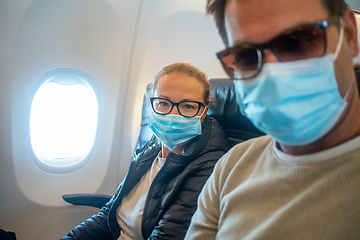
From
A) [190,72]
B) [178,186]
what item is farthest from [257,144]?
[190,72]

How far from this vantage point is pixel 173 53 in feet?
8.99

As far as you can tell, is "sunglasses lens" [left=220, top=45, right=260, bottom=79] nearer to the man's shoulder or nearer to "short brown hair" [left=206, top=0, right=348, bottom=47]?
"short brown hair" [left=206, top=0, right=348, bottom=47]

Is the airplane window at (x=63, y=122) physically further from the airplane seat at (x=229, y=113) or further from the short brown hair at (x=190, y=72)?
the airplane seat at (x=229, y=113)

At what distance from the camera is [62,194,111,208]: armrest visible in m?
2.13

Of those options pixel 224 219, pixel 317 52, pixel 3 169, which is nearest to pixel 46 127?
pixel 3 169

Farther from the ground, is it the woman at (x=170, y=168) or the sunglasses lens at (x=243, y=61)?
the sunglasses lens at (x=243, y=61)

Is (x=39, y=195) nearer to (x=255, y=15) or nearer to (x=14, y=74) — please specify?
(x=14, y=74)

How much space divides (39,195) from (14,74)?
1225 millimetres

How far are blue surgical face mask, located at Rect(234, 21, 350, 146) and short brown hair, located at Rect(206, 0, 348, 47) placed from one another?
0.24 feet

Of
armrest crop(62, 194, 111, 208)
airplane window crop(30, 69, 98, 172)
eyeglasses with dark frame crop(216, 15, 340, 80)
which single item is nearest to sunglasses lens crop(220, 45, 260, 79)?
eyeglasses with dark frame crop(216, 15, 340, 80)

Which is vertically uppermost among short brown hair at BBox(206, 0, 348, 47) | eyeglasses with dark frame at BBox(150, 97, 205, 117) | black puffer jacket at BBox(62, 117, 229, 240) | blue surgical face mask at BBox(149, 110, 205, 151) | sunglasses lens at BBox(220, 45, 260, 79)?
short brown hair at BBox(206, 0, 348, 47)

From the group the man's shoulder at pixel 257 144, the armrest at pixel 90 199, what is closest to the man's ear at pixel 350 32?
the man's shoulder at pixel 257 144

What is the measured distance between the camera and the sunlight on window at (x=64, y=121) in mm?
2396

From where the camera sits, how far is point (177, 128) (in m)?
1.42
